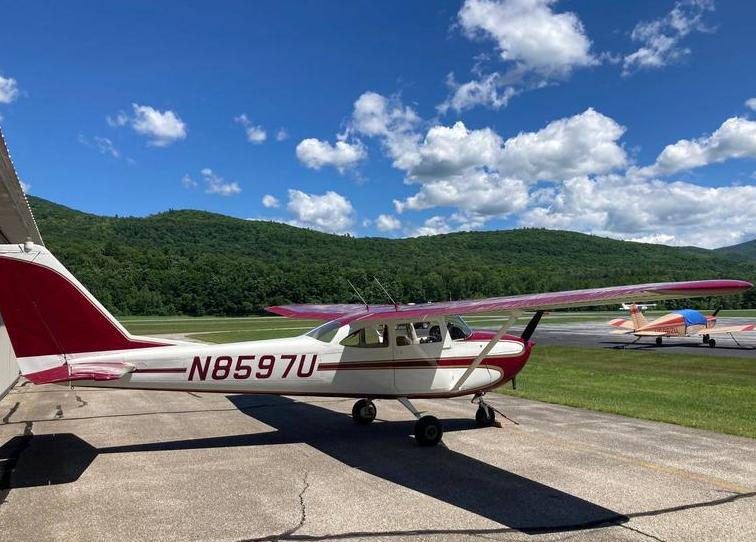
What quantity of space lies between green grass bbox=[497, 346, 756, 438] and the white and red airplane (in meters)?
4.06

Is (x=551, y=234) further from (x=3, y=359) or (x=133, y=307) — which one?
(x=3, y=359)

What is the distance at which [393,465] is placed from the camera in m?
7.61

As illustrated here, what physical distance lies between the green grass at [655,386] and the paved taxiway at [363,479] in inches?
53.7

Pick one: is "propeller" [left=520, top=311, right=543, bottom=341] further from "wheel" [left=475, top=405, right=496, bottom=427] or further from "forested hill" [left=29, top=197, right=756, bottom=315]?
"forested hill" [left=29, top=197, right=756, bottom=315]

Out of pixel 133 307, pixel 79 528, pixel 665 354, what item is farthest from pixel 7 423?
pixel 133 307

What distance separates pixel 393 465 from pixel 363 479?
2.63 feet

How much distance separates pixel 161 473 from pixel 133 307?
89195 millimetres

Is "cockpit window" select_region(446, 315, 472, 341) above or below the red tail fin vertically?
below

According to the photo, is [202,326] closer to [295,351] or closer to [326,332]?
[326,332]

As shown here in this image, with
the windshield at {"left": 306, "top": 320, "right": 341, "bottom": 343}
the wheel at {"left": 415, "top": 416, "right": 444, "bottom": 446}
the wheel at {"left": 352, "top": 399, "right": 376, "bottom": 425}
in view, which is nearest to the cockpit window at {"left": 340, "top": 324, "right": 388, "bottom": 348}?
the windshield at {"left": 306, "top": 320, "right": 341, "bottom": 343}

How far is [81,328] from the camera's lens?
25.9 feet

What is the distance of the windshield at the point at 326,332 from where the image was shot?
30.5 feet

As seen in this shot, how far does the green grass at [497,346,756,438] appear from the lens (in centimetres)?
1157

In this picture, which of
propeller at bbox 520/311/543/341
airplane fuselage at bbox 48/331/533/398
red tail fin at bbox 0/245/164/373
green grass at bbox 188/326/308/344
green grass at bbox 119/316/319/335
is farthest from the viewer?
green grass at bbox 119/316/319/335
